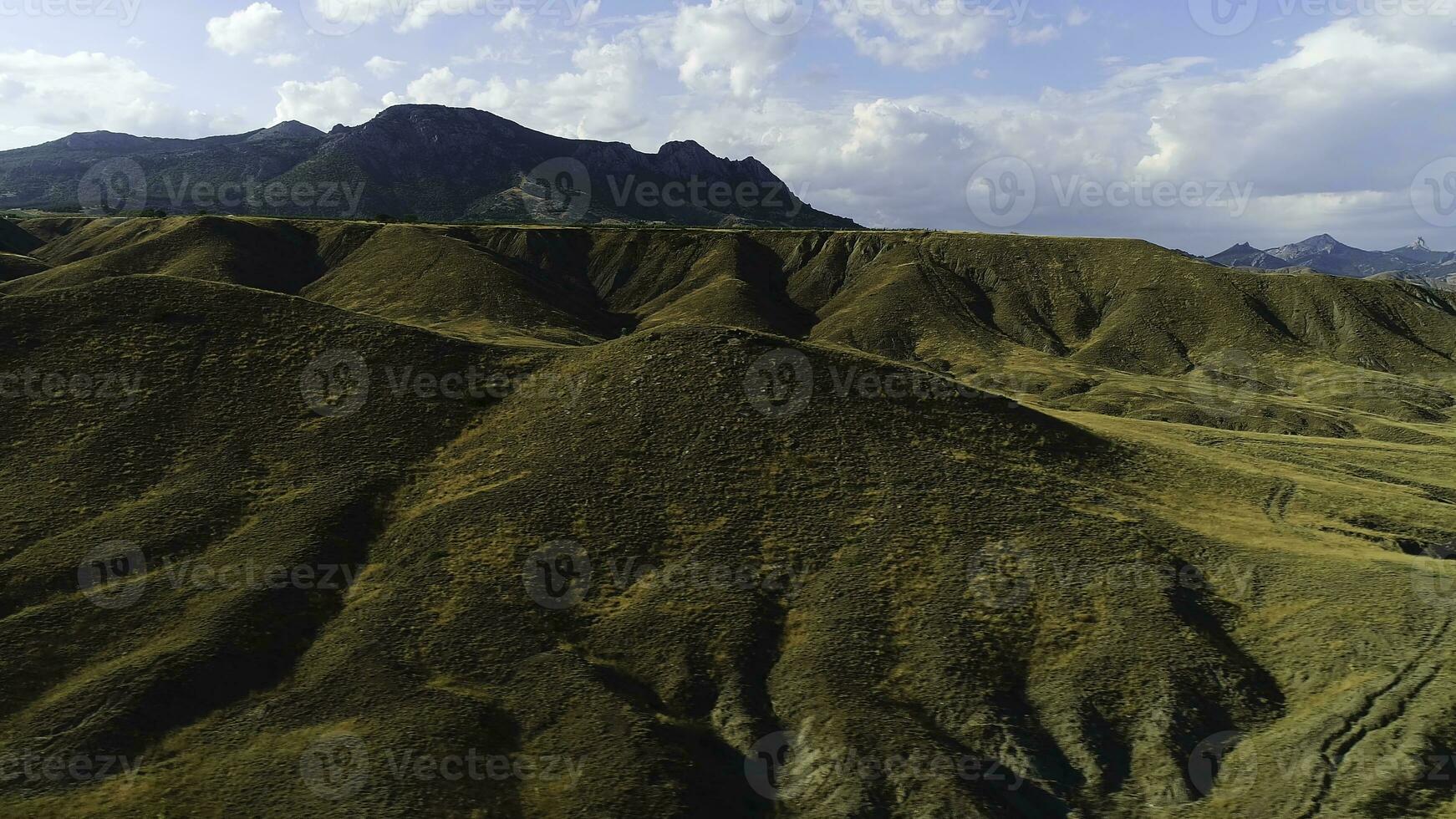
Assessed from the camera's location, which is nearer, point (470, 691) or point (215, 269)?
point (470, 691)

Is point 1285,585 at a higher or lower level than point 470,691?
higher

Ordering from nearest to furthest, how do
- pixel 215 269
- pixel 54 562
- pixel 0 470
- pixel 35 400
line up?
pixel 54 562 < pixel 0 470 < pixel 35 400 < pixel 215 269

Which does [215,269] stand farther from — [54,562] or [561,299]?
[54,562]

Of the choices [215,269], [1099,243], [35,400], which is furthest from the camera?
[1099,243]

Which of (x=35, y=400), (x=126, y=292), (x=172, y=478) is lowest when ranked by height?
(x=172, y=478)

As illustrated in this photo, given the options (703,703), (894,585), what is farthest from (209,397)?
(894,585)

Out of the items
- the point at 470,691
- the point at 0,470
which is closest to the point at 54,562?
the point at 0,470

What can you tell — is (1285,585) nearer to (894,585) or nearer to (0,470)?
(894,585)
